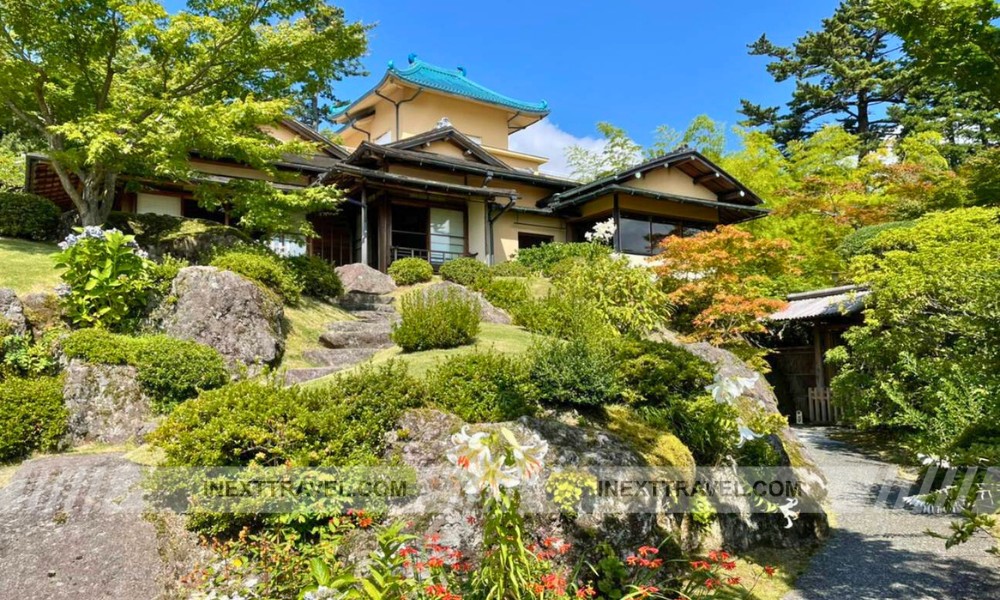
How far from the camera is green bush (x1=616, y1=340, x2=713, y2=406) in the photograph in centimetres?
544

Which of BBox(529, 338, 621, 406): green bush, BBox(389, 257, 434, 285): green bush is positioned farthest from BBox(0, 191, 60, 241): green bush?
BBox(529, 338, 621, 406): green bush

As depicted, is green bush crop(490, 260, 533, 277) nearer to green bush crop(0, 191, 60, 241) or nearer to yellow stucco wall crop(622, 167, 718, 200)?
yellow stucco wall crop(622, 167, 718, 200)

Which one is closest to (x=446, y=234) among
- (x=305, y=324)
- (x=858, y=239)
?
(x=305, y=324)

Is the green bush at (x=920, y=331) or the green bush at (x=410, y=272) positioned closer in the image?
the green bush at (x=920, y=331)

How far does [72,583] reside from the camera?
3.28 metres

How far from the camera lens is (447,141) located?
18.4m

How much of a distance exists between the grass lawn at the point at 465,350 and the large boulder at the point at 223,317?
1.52 meters

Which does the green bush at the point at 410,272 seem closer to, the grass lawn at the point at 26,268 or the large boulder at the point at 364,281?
the large boulder at the point at 364,281

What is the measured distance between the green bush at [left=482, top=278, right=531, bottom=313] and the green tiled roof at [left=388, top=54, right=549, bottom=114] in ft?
46.0

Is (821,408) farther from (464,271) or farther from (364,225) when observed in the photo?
(364,225)

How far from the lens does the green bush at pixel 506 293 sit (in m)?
12.4

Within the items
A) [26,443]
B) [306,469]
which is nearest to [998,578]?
[306,469]

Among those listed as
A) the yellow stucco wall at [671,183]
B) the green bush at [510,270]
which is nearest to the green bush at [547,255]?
the green bush at [510,270]

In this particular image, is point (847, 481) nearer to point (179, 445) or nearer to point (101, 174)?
point (179, 445)
